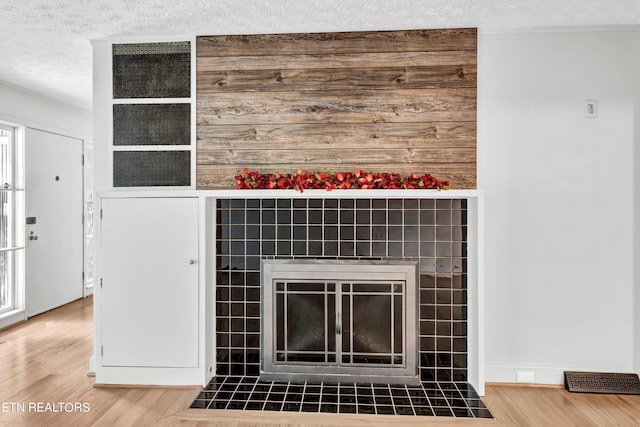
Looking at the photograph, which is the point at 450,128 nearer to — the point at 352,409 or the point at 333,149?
the point at 333,149

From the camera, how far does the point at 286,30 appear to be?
3312mm

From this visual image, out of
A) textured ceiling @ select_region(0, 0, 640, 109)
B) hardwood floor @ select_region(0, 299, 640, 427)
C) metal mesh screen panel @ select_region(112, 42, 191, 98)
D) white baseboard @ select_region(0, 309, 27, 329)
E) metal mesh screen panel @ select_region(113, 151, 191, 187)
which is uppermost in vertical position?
textured ceiling @ select_region(0, 0, 640, 109)

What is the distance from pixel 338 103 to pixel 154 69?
52.9 inches

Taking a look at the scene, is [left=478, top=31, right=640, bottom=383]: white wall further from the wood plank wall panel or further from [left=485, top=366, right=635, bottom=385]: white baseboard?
the wood plank wall panel

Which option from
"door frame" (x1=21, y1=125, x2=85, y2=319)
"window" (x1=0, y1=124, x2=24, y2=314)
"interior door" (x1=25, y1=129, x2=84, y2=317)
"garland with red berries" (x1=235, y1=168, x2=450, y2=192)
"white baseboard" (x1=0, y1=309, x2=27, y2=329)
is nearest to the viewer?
"garland with red berries" (x1=235, y1=168, x2=450, y2=192)

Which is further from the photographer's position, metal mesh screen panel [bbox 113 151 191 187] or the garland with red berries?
metal mesh screen panel [bbox 113 151 191 187]

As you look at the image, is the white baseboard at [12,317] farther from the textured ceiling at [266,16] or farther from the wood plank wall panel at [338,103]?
the wood plank wall panel at [338,103]

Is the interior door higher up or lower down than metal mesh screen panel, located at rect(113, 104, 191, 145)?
lower down

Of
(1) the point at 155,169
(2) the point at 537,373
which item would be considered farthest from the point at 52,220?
(2) the point at 537,373

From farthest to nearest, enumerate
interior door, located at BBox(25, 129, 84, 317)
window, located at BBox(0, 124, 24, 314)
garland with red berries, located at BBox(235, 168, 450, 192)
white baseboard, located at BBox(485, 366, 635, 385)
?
interior door, located at BBox(25, 129, 84, 317) → window, located at BBox(0, 124, 24, 314) → white baseboard, located at BBox(485, 366, 635, 385) → garland with red berries, located at BBox(235, 168, 450, 192)

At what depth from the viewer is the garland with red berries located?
3.13 meters

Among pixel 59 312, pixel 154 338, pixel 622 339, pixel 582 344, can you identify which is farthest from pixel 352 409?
pixel 59 312

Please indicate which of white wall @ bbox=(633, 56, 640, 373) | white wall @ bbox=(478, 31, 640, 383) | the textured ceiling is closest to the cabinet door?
the textured ceiling

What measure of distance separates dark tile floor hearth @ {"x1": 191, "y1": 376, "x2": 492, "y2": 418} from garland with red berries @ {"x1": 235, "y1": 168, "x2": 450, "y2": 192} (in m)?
1.33
